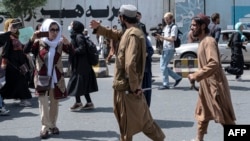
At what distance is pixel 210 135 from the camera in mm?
7535

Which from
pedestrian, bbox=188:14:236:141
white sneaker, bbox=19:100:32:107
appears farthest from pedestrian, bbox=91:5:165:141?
white sneaker, bbox=19:100:32:107

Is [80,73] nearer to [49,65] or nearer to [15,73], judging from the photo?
[15,73]

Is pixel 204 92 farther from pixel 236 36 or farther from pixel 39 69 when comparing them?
pixel 236 36

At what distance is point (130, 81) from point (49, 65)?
217 cm

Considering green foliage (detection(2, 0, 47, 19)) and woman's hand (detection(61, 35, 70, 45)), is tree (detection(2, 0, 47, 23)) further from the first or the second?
woman's hand (detection(61, 35, 70, 45))

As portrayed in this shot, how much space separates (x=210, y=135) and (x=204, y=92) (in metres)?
1.31

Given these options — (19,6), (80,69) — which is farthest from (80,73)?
(19,6)

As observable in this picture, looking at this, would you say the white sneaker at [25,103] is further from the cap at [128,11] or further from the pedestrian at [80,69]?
the cap at [128,11]

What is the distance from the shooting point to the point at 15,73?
10117 mm

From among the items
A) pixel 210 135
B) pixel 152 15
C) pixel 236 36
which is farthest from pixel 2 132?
pixel 152 15

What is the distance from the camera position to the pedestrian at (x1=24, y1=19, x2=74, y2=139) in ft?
24.6

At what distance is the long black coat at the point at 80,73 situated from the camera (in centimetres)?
937

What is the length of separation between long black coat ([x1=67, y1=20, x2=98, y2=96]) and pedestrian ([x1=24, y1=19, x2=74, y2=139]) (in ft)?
5.24

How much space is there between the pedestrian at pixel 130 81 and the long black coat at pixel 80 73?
3.33m
